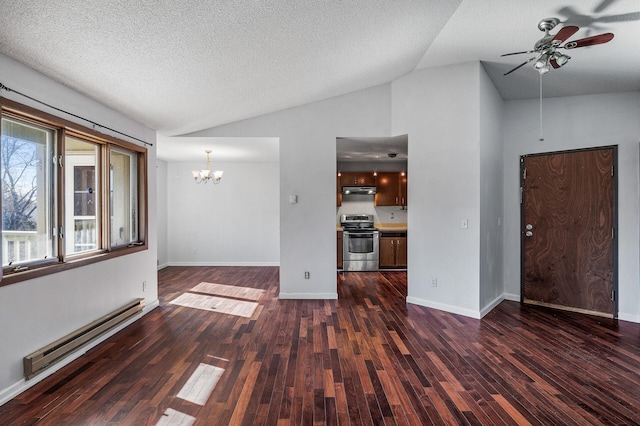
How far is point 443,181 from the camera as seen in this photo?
13.7 ft

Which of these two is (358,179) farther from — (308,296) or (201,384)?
(201,384)

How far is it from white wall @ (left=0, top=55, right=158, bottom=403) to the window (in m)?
0.12

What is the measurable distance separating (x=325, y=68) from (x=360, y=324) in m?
2.90

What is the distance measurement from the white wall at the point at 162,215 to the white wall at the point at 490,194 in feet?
20.5

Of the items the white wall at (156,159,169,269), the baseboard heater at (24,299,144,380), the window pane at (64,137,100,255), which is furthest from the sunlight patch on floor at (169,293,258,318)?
the white wall at (156,159,169,269)

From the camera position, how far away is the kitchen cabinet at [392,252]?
6871mm

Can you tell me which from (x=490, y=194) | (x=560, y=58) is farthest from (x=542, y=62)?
(x=490, y=194)

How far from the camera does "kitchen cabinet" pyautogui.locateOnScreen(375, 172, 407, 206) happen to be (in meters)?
7.29

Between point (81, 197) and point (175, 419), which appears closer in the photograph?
point (175, 419)

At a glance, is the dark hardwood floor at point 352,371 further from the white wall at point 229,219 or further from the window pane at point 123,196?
the white wall at point 229,219

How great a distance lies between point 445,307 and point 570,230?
192 centimetres

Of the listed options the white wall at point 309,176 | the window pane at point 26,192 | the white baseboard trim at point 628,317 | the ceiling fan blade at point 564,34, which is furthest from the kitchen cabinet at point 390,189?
the window pane at point 26,192

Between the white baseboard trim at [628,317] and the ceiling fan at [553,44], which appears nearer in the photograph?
the ceiling fan at [553,44]

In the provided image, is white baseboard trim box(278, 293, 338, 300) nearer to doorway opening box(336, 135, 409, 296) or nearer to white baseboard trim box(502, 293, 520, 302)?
doorway opening box(336, 135, 409, 296)
